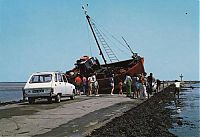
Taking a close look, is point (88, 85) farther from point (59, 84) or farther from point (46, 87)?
point (46, 87)

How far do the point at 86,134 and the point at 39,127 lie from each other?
2.01 metres

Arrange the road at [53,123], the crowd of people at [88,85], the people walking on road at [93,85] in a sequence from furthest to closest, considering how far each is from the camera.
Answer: the crowd of people at [88,85], the people walking on road at [93,85], the road at [53,123]

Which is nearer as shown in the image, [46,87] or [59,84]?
[46,87]

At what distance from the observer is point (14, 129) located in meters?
11.9

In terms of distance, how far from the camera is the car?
2108cm

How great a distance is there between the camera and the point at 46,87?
21.0 meters

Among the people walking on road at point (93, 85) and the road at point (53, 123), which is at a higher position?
the people walking on road at point (93, 85)

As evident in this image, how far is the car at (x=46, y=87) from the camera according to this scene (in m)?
21.1

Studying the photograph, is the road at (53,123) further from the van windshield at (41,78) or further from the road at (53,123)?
the van windshield at (41,78)

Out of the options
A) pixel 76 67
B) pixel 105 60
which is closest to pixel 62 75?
pixel 76 67

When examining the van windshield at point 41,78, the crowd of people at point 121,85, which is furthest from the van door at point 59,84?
the crowd of people at point 121,85

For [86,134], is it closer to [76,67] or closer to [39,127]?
[39,127]

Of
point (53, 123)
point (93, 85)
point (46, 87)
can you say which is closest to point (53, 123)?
point (53, 123)

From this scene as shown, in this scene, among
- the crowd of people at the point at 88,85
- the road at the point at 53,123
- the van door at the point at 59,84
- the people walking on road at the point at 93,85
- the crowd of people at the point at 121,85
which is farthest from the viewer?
the crowd of people at the point at 88,85
